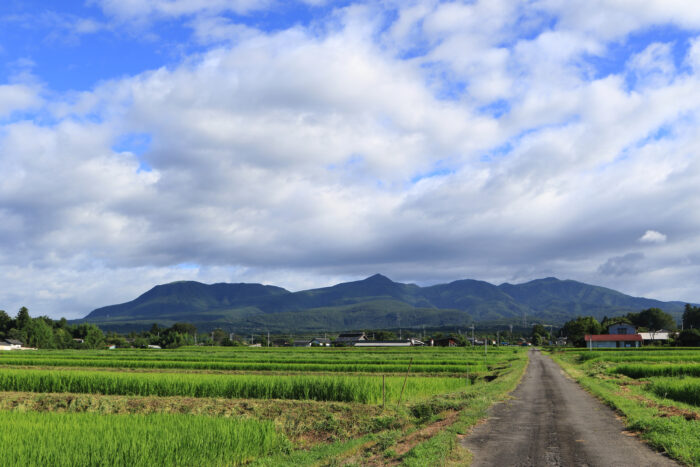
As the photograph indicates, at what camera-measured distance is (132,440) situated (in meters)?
15.6

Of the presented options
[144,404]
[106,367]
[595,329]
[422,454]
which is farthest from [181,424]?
[595,329]

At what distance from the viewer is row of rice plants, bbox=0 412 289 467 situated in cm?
1436

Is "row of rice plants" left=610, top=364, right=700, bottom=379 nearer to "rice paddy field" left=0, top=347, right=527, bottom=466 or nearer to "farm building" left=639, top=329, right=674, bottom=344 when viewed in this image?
"rice paddy field" left=0, top=347, right=527, bottom=466

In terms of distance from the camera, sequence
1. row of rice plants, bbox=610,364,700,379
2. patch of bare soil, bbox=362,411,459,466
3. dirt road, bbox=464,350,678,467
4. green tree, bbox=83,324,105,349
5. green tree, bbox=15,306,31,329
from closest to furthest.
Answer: dirt road, bbox=464,350,678,467 → patch of bare soil, bbox=362,411,459,466 → row of rice plants, bbox=610,364,700,379 → green tree, bbox=83,324,105,349 → green tree, bbox=15,306,31,329

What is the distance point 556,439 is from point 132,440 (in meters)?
14.4

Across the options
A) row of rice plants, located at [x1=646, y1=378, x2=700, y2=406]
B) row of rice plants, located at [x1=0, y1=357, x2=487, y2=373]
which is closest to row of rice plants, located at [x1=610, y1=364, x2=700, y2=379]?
row of rice plants, located at [x1=0, y1=357, x2=487, y2=373]

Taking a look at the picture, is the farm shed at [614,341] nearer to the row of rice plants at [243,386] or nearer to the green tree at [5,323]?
the row of rice plants at [243,386]

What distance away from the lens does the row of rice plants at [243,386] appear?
100ft

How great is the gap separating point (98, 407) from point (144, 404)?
2583mm

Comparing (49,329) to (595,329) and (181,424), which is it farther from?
(595,329)

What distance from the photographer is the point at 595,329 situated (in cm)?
17450

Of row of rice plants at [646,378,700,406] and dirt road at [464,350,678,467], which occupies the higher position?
dirt road at [464,350,678,467]

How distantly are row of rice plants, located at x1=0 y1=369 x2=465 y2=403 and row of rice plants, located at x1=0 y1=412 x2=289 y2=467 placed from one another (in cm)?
1133

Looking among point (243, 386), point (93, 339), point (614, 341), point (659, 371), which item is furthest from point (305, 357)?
point (614, 341)
